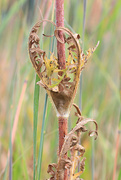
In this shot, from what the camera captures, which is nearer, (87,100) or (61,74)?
(61,74)

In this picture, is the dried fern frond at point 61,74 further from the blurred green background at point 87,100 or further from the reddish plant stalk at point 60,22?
the blurred green background at point 87,100

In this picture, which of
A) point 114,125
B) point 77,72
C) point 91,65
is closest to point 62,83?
point 77,72

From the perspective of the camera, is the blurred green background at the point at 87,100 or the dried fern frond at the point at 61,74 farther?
the blurred green background at the point at 87,100

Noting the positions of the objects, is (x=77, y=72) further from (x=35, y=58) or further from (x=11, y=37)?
(x=11, y=37)

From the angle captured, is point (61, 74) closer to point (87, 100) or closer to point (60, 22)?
point (60, 22)

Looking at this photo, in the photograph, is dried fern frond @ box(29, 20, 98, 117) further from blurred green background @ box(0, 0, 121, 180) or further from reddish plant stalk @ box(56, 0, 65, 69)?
blurred green background @ box(0, 0, 121, 180)

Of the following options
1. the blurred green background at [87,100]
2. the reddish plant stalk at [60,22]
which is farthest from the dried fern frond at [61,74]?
the blurred green background at [87,100]

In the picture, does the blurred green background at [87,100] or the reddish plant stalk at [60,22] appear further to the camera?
the blurred green background at [87,100]

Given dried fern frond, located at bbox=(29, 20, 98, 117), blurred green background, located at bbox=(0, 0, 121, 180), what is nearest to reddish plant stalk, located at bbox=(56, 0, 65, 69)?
dried fern frond, located at bbox=(29, 20, 98, 117)

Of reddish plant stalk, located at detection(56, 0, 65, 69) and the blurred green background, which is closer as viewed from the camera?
reddish plant stalk, located at detection(56, 0, 65, 69)

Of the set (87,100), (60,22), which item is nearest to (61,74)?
(60,22)

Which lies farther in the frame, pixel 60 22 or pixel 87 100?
pixel 87 100
